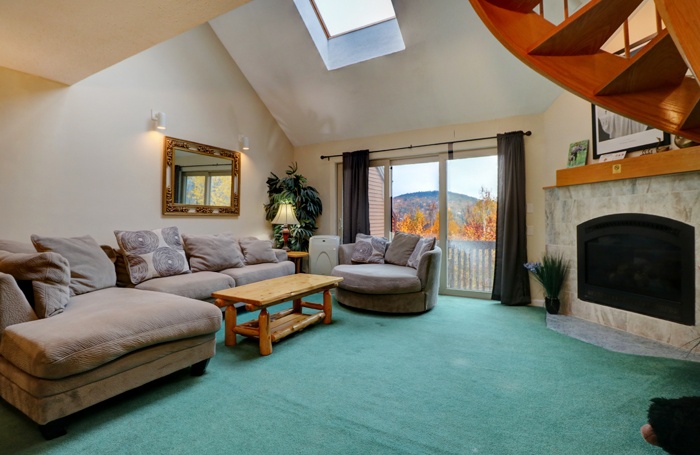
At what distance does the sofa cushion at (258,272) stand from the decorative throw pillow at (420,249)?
1613 mm

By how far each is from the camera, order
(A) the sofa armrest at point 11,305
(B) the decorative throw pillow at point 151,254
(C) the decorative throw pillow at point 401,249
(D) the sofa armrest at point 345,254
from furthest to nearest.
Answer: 1. (D) the sofa armrest at point 345,254
2. (C) the decorative throw pillow at point 401,249
3. (B) the decorative throw pillow at point 151,254
4. (A) the sofa armrest at point 11,305

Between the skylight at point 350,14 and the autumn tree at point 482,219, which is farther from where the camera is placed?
the autumn tree at point 482,219

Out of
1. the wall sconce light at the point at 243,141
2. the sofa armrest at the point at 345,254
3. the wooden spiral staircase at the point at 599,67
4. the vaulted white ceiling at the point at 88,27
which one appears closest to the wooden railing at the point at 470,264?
the sofa armrest at the point at 345,254

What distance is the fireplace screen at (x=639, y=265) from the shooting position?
263cm

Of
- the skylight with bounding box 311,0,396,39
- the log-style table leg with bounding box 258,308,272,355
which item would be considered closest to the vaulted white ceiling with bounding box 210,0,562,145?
the skylight with bounding box 311,0,396,39

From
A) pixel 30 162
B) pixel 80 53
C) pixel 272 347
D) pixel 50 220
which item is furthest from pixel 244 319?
pixel 80 53

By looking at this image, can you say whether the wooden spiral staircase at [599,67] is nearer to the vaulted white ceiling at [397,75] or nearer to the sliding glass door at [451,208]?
the vaulted white ceiling at [397,75]

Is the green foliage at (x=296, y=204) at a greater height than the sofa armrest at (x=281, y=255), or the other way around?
the green foliage at (x=296, y=204)

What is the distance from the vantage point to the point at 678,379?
6.86 feet

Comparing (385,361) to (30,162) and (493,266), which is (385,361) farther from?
(30,162)

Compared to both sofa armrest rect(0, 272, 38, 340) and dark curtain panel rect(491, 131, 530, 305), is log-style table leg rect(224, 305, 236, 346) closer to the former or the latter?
sofa armrest rect(0, 272, 38, 340)

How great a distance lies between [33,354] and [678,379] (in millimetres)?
3626

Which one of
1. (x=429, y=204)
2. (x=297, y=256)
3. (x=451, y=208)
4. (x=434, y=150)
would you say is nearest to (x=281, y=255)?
(x=297, y=256)

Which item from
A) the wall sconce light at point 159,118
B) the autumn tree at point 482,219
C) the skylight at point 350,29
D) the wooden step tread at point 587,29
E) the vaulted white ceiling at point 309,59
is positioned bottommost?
the autumn tree at point 482,219
